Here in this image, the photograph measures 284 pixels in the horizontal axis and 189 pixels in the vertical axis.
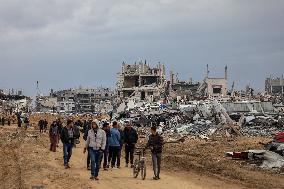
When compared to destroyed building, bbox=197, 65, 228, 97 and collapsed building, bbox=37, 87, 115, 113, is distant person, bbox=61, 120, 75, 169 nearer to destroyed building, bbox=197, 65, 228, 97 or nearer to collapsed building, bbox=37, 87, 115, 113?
destroyed building, bbox=197, 65, 228, 97

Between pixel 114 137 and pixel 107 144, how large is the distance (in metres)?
0.35

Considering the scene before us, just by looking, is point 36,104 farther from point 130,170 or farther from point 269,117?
point 130,170

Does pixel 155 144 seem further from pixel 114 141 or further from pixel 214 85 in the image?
pixel 214 85

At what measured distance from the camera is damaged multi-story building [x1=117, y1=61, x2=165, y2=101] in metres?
110

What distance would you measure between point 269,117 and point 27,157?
29.3m

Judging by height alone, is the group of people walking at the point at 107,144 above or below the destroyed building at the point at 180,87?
below

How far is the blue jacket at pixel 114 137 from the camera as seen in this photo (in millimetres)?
19031

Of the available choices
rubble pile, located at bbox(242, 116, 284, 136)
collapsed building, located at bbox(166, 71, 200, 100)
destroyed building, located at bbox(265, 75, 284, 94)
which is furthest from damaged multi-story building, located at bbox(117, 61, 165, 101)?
rubble pile, located at bbox(242, 116, 284, 136)

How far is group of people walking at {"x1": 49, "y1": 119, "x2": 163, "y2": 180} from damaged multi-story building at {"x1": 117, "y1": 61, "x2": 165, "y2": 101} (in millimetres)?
88257

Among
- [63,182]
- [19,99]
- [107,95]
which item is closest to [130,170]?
[63,182]

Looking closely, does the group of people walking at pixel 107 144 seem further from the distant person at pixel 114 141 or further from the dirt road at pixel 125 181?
the dirt road at pixel 125 181

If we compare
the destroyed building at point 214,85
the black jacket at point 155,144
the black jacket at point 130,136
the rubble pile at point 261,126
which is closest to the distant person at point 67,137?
the black jacket at point 130,136

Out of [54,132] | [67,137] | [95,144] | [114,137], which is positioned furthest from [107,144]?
[54,132]

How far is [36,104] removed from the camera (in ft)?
574
